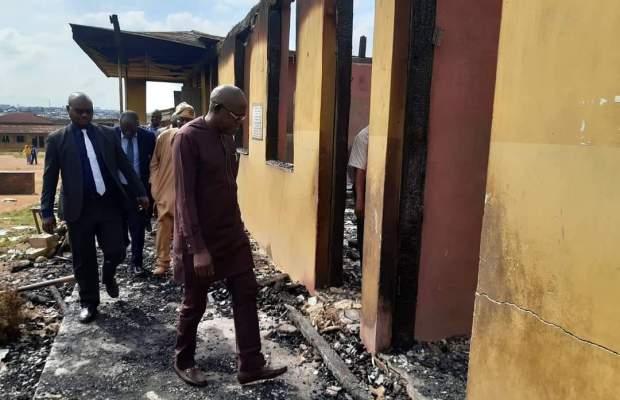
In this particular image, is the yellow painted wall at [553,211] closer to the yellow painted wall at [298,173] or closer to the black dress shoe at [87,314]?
the yellow painted wall at [298,173]

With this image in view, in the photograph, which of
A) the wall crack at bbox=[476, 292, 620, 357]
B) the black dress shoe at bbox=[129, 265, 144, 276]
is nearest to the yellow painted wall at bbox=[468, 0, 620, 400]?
the wall crack at bbox=[476, 292, 620, 357]

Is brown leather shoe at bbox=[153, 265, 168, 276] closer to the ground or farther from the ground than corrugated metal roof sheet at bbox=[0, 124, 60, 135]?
closer to the ground

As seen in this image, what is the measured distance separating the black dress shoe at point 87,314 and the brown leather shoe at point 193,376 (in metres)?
1.33

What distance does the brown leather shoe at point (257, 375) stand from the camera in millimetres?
3100

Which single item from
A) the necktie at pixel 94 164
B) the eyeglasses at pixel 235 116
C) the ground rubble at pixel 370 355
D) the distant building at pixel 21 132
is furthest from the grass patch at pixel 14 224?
the distant building at pixel 21 132

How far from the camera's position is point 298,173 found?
4.88 metres

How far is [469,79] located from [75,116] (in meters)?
3.15

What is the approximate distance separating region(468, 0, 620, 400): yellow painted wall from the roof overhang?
8.87 m

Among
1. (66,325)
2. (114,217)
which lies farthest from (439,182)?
(66,325)

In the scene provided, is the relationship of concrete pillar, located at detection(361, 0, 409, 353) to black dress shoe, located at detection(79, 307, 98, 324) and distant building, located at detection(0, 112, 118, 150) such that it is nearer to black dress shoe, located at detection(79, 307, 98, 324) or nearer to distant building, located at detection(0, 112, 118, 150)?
black dress shoe, located at detection(79, 307, 98, 324)

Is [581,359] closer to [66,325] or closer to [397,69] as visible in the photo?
[397,69]

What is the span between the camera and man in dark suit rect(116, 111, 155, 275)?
5402 millimetres

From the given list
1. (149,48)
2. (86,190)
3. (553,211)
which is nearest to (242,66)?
(149,48)

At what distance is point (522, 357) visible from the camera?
2.12 meters
